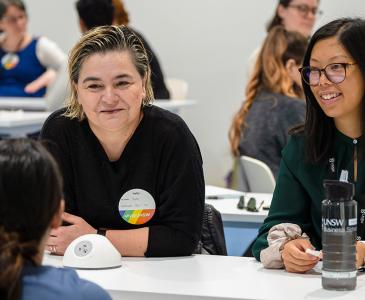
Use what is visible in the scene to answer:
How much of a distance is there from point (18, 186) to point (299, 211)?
1356 millimetres

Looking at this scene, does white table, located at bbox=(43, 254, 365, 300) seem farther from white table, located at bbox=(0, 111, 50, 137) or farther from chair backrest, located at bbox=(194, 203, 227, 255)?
white table, located at bbox=(0, 111, 50, 137)

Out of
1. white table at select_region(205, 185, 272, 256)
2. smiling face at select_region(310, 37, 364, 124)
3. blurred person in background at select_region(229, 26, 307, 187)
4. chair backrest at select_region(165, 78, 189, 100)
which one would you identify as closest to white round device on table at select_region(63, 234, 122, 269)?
smiling face at select_region(310, 37, 364, 124)

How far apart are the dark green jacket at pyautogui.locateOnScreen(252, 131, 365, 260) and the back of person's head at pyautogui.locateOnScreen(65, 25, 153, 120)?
0.54 metres

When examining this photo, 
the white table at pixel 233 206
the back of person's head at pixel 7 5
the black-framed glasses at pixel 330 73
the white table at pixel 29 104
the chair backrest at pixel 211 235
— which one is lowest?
the white table at pixel 29 104

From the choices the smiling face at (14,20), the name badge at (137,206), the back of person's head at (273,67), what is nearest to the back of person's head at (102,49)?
the name badge at (137,206)

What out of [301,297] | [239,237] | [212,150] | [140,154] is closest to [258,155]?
[239,237]

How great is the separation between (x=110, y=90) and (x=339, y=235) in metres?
0.91

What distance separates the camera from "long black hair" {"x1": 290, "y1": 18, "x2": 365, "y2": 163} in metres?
2.61

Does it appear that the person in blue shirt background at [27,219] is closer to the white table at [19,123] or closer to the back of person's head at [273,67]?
the back of person's head at [273,67]

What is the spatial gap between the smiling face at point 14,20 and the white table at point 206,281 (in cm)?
519

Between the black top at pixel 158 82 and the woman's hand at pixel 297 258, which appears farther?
the black top at pixel 158 82

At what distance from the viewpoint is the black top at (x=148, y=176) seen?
2.76 metres

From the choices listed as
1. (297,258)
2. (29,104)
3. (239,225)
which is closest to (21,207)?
(297,258)

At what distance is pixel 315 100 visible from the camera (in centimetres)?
271
